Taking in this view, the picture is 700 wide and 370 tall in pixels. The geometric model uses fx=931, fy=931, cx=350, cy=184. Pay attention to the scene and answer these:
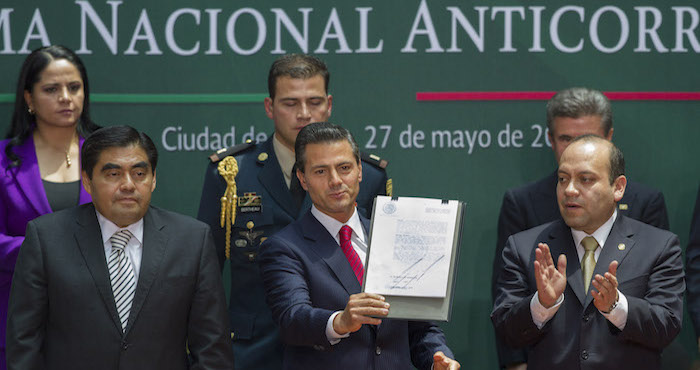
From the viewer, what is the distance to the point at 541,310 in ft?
11.6

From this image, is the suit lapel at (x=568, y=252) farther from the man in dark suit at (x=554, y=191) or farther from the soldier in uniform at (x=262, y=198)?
the soldier in uniform at (x=262, y=198)

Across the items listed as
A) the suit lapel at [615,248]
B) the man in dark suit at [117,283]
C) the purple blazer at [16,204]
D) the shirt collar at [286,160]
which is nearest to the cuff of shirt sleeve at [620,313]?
the suit lapel at [615,248]

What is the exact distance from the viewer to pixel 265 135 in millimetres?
5328

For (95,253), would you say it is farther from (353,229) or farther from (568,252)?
(568,252)

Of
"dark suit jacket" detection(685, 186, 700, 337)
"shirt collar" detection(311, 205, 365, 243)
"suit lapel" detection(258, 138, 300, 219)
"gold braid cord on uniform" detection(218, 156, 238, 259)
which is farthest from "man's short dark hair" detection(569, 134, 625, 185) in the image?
"gold braid cord on uniform" detection(218, 156, 238, 259)

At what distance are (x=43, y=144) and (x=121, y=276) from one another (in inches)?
52.8

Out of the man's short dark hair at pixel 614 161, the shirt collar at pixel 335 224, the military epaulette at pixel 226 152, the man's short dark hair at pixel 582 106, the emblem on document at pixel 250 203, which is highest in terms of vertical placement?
the man's short dark hair at pixel 582 106

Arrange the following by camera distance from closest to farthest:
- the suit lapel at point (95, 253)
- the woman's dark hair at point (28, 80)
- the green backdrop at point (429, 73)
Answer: the suit lapel at point (95, 253) < the woman's dark hair at point (28, 80) < the green backdrop at point (429, 73)

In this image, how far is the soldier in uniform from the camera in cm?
436

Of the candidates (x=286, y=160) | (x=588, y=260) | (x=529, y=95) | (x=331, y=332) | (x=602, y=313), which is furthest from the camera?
(x=529, y=95)

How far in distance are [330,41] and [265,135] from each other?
2.14ft

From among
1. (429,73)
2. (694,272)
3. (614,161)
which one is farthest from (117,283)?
(694,272)

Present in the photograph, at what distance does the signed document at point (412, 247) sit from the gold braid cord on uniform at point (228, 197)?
1.15 m

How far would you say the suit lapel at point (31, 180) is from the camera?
4.36m
